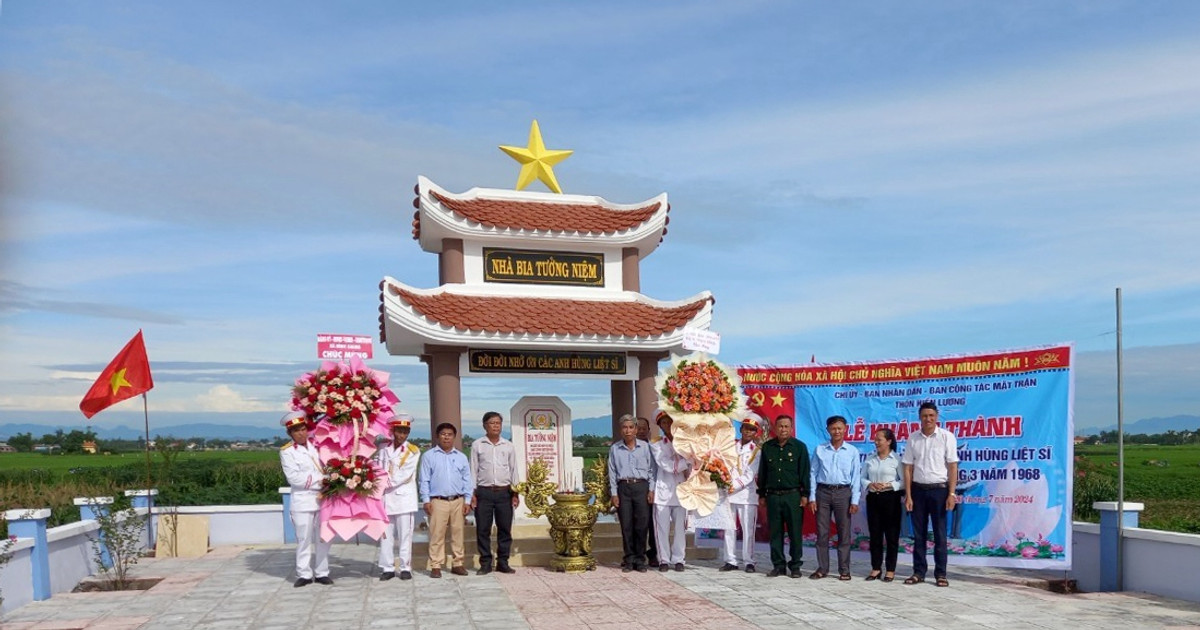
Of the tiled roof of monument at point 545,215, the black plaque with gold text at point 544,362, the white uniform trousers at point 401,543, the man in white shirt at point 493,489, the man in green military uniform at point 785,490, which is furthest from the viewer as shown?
the tiled roof of monument at point 545,215

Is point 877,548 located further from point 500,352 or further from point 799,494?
point 500,352

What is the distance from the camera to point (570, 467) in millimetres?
13367

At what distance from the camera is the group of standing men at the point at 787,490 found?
30.8 feet

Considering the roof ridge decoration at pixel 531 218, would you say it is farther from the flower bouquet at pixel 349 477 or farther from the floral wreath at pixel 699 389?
the flower bouquet at pixel 349 477

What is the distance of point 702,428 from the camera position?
10.4 meters

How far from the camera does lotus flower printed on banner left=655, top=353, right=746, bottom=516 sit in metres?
10.3

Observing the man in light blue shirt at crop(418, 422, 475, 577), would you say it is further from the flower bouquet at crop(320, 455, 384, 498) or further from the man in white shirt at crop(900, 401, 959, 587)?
the man in white shirt at crop(900, 401, 959, 587)

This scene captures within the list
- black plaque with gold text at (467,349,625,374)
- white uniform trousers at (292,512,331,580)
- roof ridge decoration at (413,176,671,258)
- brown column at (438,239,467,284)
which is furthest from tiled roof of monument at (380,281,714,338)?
white uniform trousers at (292,512,331,580)

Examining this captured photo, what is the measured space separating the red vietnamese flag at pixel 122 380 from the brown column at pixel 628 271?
6.73m

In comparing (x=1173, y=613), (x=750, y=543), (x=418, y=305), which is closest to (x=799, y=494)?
(x=750, y=543)

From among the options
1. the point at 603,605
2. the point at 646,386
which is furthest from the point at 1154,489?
the point at 603,605

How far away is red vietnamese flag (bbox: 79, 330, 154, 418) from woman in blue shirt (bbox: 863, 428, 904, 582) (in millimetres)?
9498

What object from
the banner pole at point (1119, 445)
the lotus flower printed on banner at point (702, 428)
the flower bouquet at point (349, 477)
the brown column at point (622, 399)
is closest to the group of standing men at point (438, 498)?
the flower bouquet at point (349, 477)

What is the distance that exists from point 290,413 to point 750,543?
16.4ft
